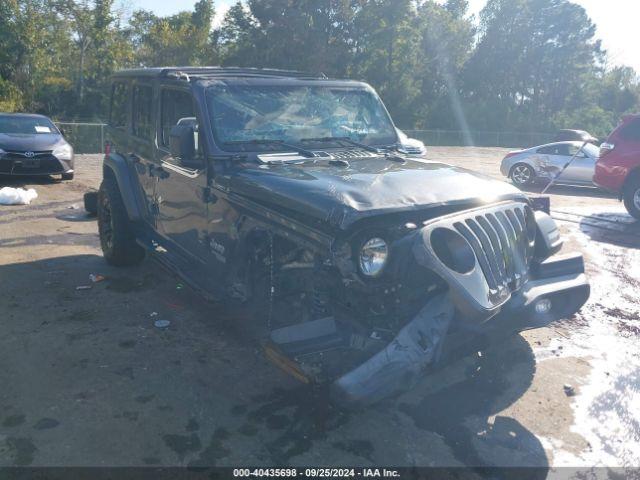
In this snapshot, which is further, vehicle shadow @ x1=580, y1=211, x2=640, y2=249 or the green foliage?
the green foliage

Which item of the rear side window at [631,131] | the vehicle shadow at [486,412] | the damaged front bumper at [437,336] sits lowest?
the vehicle shadow at [486,412]

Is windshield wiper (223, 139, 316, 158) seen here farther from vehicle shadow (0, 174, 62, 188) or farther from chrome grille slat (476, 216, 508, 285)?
vehicle shadow (0, 174, 62, 188)

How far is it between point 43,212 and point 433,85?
4265 cm

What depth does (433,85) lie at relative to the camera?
48.6 meters

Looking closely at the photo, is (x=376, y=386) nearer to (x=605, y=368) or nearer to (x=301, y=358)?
(x=301, y=358)

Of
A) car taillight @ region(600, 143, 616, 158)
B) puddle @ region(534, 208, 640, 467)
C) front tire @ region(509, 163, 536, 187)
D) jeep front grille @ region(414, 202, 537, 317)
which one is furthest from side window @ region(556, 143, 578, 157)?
jeep front grille @ region(414, 202, 537, 317)

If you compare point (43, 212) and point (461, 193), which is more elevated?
point (461, 193)

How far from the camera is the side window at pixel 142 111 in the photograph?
5.93 metres

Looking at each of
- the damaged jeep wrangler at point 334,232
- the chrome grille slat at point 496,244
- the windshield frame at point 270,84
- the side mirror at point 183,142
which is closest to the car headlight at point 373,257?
the damaged jeep wrangler at point 334,232

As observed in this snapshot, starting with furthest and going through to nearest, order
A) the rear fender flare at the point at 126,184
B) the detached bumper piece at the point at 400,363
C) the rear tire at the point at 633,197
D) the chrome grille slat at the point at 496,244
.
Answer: the rear tire at the point at 633,197 < the rear fender flare at the point at 126,184 < the chrome grille slat at the point at 496,244 < the detached bumper piece at the point at 400,363

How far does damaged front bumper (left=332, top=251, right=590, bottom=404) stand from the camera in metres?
3.26

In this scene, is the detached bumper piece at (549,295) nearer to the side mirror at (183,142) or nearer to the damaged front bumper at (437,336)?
the damaged front bumper at (437,336)

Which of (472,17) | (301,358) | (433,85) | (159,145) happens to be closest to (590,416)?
(301,358)

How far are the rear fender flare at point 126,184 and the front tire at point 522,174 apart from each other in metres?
12.1
